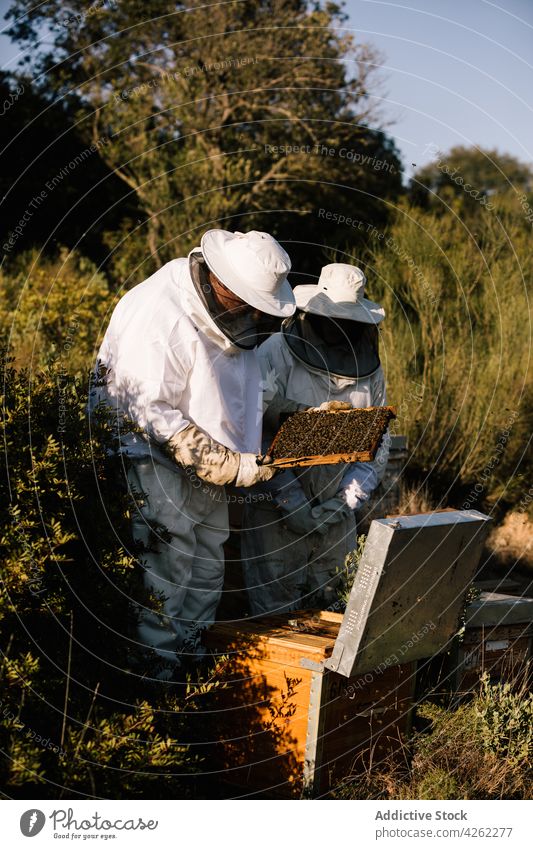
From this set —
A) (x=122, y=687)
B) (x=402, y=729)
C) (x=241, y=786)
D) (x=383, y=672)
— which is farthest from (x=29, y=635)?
(x=402, y=729)

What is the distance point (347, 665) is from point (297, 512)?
6.76 feet

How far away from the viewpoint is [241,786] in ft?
14.2

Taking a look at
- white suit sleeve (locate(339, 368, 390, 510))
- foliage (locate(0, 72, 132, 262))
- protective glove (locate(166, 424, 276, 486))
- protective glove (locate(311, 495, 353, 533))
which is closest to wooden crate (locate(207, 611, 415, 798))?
protective glove (locate(166, 424, 276, 486))

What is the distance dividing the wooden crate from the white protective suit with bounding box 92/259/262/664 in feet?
1.32

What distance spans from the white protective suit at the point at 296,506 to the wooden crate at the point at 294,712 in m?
1.32

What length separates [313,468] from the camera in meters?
5.98

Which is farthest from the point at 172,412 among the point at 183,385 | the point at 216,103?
the point at 216,103

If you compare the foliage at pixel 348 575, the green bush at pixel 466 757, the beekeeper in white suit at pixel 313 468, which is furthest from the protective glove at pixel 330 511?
the green bush at pixel 466 757

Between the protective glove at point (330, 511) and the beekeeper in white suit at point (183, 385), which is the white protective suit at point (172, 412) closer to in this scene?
the beekeeper in white suit at point (183, 385)

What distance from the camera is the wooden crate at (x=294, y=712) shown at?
4090 millimetres

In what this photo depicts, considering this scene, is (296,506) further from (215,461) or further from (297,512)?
(215,461)

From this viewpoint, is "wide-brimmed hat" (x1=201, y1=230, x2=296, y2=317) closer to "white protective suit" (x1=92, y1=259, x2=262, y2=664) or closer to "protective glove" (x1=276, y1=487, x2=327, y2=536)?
"white protective suit" (x1=92, y1=259, x2=262, y2=664)
